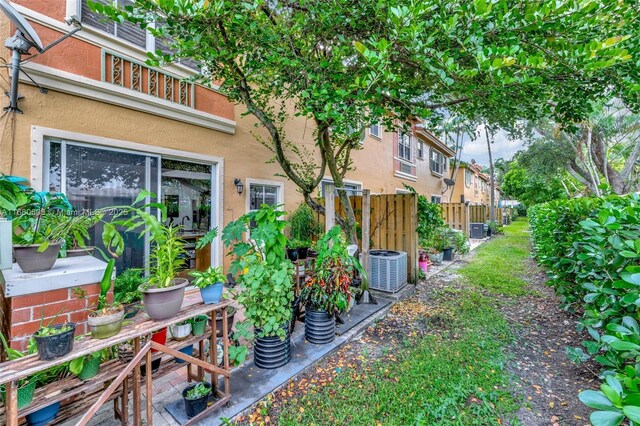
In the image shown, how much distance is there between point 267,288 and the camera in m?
3.02

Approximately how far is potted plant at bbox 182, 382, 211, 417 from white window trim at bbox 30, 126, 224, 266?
342 centimetres

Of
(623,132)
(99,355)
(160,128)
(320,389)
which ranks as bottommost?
(320,389)

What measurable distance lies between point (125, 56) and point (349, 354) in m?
5.66

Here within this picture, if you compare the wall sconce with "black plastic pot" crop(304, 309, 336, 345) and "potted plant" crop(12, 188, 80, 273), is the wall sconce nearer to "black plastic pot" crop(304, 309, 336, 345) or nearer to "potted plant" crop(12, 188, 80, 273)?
"black plastic pot" crop(304, 309, 336, 345)

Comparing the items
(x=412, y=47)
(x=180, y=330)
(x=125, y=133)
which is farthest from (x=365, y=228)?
(x=125, y=133)

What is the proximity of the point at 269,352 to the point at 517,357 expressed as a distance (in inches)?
122

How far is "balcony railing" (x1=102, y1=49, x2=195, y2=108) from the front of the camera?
4.33 meters

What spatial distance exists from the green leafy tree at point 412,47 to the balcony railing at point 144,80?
125cm

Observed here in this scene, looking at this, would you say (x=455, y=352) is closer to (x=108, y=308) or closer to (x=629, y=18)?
(x=108, y=308)

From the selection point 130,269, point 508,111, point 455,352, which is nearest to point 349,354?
point 455,352

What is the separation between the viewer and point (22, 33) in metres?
3.32

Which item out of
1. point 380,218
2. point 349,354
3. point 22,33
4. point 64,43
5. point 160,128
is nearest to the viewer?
point 22,33

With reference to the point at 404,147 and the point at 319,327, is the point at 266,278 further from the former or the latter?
the point at 404,147

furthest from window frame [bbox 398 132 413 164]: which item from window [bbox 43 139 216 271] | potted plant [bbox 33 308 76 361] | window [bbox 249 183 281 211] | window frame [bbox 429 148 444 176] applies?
potted plant [bbox 33 308 76 361]
